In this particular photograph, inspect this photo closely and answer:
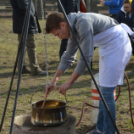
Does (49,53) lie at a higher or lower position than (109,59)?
lower

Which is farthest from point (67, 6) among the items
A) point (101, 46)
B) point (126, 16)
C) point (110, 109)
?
point (110, 109)

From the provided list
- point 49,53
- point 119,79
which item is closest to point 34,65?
point 49,53

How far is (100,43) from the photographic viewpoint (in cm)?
256

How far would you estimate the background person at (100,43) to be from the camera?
2.31 meters

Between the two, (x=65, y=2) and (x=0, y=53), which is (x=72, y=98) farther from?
(x=0, y=53)

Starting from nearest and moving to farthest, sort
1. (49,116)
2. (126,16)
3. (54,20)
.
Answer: (54,20), (49,116), (126,16)

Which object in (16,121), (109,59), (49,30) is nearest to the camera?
(49,30)

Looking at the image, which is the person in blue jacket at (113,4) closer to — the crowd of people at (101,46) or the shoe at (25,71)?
the shoe at (25,71)

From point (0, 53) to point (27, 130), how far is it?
16.6 feet

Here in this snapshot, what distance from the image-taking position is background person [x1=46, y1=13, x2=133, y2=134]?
2.31 metres

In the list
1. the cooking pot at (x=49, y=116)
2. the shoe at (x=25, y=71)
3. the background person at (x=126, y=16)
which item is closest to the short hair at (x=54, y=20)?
the cooking pot at (x=49, y=116)

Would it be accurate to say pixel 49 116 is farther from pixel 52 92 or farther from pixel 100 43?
pixel 52 92

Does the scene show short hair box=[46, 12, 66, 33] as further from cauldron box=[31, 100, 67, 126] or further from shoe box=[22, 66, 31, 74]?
shoe box=[22, 66, 31, 74]

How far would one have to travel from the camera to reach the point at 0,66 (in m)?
6.24
